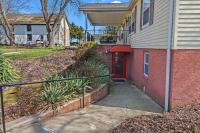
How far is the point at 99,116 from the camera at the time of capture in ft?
22.7

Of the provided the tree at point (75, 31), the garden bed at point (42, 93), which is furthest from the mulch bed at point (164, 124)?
the tree at point (75, 31)

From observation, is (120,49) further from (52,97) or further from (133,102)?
(52,97)

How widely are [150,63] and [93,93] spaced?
9.32 ft

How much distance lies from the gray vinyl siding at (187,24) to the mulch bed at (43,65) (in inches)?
256

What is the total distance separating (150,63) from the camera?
987cm

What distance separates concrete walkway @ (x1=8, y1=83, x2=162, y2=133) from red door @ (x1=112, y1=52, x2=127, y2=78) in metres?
7.45

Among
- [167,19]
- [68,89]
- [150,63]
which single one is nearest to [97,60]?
[150,63]

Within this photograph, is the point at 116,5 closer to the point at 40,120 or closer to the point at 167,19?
the point at 167,19

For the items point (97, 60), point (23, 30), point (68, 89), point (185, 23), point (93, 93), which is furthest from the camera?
point (23, 30)

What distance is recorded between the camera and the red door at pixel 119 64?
17.0 m

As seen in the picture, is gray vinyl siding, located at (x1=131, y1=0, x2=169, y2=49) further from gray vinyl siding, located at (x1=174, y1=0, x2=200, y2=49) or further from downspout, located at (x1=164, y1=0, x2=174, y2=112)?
gray vinyl siding, located at (x1=174, y1=0, x2=200, y2=49)

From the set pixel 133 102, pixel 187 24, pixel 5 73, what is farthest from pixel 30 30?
pixel 187 24

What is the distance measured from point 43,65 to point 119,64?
237 inches

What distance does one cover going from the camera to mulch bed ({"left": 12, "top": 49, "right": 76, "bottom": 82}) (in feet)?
38.3
